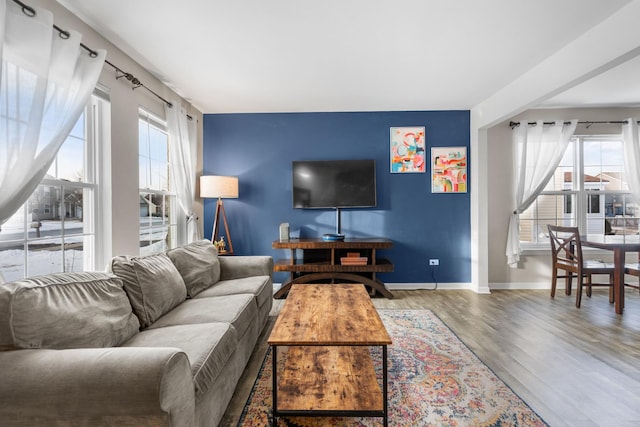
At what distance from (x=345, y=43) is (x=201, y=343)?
239cm

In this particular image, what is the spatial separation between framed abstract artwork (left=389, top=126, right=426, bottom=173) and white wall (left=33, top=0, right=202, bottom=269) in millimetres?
3043

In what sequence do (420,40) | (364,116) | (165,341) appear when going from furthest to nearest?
(364,116) → (420,40) → (165,341)

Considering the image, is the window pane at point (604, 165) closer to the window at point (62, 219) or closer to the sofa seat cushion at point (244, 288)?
the sofa seat cushion at point (244, 288)

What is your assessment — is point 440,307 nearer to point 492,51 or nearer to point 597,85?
point 492,51

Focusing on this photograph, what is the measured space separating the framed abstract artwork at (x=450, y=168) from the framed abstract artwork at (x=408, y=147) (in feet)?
0.61

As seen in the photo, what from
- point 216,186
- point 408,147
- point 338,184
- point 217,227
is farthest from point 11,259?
point 408,147

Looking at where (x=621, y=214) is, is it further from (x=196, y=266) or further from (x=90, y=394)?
(x=90, y=394)

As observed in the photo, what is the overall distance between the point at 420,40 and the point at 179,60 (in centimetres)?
212

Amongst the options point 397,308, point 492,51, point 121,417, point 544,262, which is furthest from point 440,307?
point 121,417

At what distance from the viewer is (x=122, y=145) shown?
8.55 feet

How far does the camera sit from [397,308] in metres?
3.48

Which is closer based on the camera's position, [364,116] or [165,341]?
[165,341]

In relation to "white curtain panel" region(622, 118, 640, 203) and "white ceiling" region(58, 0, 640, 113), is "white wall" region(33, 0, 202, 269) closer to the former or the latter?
"white ceiling" region(58, 0, 640, 113)

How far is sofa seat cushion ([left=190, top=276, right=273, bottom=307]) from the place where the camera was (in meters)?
2.50
